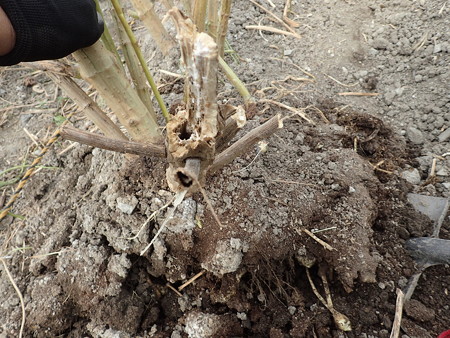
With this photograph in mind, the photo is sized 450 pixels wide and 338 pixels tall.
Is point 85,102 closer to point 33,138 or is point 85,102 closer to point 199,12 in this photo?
point 199,12

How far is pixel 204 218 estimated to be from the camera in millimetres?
1202

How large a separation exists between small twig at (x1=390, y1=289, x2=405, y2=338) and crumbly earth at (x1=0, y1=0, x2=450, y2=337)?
23 mm

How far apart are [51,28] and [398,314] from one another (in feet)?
4.74

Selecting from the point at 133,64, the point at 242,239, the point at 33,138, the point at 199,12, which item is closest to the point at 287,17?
the point at 199,12

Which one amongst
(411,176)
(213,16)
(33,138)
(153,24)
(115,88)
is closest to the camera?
(115,88)

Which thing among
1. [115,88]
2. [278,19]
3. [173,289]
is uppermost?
[115,88]

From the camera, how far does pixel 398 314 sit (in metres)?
1.12

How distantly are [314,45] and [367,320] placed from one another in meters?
1.58

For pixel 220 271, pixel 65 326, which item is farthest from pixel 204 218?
pixel 65 326

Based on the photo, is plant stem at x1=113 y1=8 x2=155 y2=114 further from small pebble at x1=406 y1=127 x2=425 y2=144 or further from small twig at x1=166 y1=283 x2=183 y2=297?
small pebble at x1=406 y1=127 x2=425 y2=144

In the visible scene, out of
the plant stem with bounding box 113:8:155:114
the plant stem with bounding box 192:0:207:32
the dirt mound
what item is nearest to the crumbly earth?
the dirt mound

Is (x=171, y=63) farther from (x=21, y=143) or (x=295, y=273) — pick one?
(x=295, y=273)

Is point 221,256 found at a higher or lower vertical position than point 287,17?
lower

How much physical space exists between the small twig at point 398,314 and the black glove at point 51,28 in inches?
52.7
